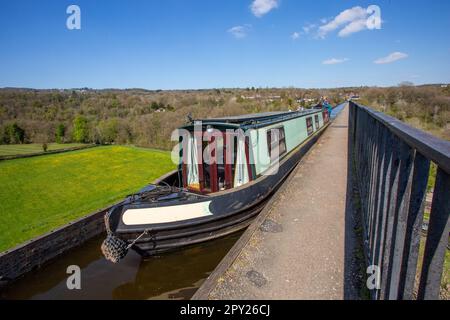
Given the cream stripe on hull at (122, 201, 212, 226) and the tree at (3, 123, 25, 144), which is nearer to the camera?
the cream stripe on hull at (122, 201, 212, 226)

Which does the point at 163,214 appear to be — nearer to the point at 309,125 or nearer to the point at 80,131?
the point at 309,125

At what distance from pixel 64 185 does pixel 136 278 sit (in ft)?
39.4

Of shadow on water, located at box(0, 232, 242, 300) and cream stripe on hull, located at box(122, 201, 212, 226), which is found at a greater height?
cream stripe on hull, located at box(122, 201, 212, 226)

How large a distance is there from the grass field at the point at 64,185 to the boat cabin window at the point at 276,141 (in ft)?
25.8

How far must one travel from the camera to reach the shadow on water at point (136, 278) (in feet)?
20.6

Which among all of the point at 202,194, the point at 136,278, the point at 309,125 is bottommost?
the point at 136,278

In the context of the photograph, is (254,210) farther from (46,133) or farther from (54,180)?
(46,133)

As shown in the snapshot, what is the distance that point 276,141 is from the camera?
28.3ft

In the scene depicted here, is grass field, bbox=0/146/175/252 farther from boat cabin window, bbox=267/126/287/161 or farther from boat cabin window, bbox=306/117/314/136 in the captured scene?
boat cabin window, bbox=306/117/314/136

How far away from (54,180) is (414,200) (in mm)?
19527

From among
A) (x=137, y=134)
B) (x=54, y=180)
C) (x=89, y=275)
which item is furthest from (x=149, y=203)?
(x=137, y=134)

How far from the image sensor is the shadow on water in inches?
247

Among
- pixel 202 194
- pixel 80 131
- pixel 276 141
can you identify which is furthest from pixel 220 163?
pixel 80 131

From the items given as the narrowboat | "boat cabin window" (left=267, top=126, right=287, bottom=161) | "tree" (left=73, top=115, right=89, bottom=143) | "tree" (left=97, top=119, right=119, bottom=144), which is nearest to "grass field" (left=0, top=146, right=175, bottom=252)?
the narrowboat
